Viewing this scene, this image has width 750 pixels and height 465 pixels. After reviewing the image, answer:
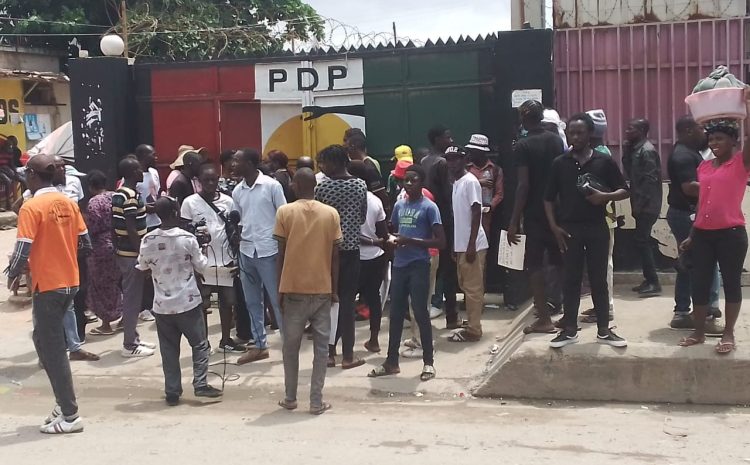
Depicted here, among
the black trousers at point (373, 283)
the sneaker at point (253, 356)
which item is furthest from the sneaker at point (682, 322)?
the sneaker at point (253, 356)

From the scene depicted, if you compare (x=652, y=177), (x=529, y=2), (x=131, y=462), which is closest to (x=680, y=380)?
(x=652, y=177)

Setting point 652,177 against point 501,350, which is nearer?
point 501,350

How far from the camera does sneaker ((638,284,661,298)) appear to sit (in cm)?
788

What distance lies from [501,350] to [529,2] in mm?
4437

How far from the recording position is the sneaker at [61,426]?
18.5 ft

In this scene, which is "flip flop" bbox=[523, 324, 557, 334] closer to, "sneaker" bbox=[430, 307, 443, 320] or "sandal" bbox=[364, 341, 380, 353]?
"sandal" bbox=[364, 341, 380, 353]

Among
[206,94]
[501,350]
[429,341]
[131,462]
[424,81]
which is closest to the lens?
[131,462]

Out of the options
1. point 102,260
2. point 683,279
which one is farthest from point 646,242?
point 102,260

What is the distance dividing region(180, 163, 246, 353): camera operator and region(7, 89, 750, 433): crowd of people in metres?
0.01

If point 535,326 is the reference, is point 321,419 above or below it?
below

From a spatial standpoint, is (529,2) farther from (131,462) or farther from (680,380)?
(131,462)

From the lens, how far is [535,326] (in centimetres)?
670

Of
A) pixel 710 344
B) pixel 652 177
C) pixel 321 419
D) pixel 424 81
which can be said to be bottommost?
pixel 321 419

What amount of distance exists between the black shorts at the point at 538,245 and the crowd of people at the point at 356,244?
0.02 m
